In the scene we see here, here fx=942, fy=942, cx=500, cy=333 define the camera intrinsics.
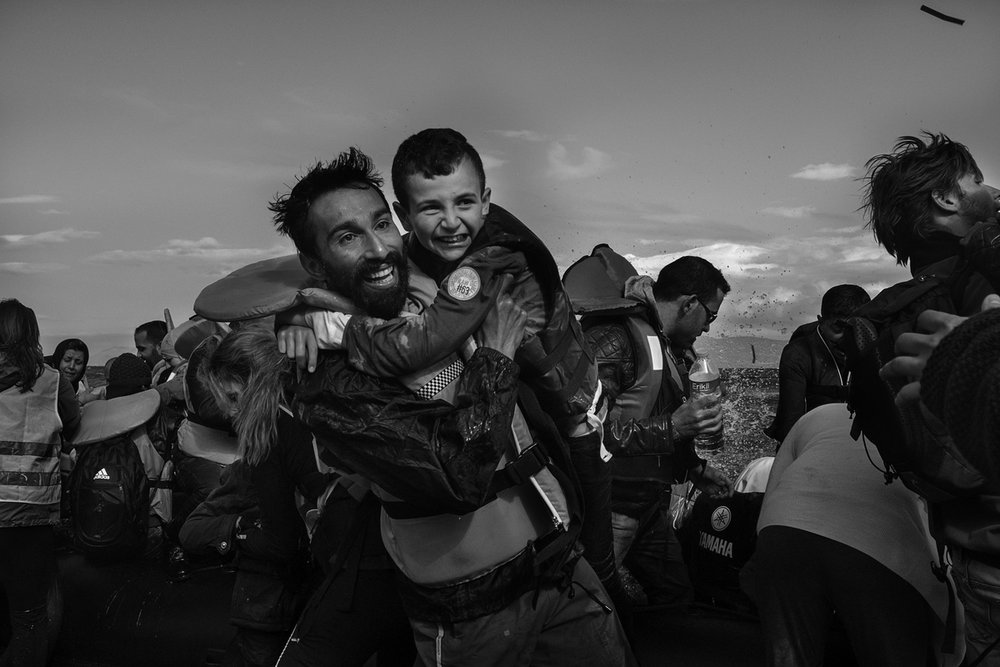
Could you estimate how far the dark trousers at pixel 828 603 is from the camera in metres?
2.85

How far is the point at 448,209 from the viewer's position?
280cm

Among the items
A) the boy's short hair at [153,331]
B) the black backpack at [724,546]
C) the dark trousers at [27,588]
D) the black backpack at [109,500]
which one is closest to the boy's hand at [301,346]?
the black backpack at [724,546]

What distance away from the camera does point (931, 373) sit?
6.44 feet

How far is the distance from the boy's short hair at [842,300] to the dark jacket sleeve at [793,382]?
1.01 ft

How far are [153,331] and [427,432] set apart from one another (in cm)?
784

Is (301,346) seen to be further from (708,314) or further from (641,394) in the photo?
(708,314)

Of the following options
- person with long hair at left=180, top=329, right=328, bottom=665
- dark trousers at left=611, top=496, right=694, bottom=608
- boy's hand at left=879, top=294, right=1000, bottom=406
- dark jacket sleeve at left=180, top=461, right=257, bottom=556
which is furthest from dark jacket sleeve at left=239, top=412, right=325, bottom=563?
boy's hand at left=879, top=294, right=1000, bottom=406

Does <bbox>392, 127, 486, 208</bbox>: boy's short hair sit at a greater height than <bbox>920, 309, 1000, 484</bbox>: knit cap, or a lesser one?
greater

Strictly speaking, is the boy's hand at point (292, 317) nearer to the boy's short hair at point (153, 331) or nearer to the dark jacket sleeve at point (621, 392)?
the dark jacket sleeve at point (621, 392)

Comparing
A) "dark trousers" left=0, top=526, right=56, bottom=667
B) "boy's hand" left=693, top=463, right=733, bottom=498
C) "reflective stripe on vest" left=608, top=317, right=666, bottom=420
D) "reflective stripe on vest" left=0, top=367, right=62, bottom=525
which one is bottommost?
"dark trousers" left=0, top=526, right=56, bottom=667

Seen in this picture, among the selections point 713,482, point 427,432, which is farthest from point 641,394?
point 427,432

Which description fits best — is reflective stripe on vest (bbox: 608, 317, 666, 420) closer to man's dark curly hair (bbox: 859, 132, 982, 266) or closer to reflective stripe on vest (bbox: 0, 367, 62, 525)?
man's dark curly hair (bbox: 859, 132, 982, 266)

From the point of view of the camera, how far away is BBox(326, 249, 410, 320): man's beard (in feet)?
8.63

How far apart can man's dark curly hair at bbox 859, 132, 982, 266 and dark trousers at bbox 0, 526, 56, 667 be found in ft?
14.5
